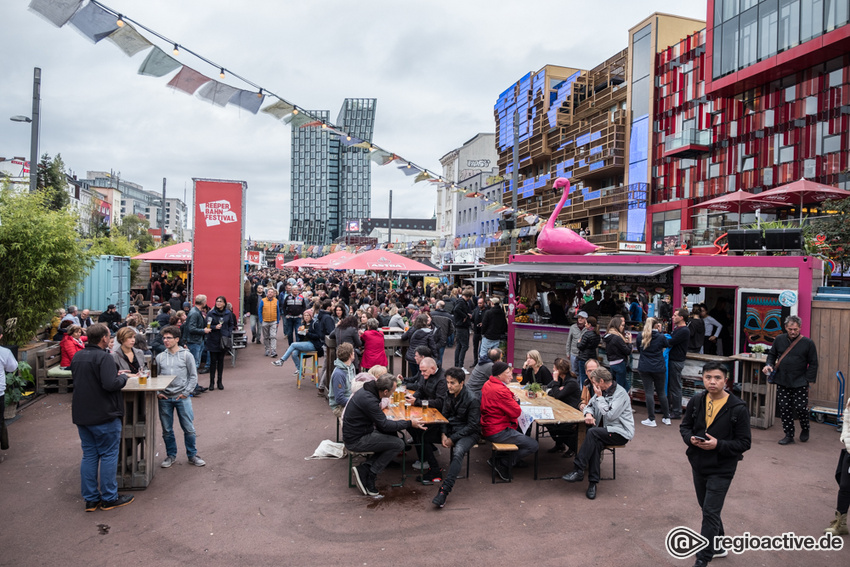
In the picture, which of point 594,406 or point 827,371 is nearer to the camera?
point 594,406

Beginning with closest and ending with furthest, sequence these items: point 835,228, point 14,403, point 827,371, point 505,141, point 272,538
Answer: point 272,538
point 14,403
point 827,371
point 835,228
point 505,141

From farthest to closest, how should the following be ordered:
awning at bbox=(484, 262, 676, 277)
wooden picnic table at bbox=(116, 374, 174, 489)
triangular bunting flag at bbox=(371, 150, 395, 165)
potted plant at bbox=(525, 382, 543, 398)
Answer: triangular bunting flag at bbox=(371, 150, 395, 165) < awning at bbox=(484, 262, 676, 277) < potted plant at bbox=(525, 382, 543, 398) < wooden picnic table at bbox=(116, 374, 174, 489)

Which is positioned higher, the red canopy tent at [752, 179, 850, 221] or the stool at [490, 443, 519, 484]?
the red canopy tent at [752, 179, 850, 221]

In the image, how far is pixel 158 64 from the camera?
803 cm

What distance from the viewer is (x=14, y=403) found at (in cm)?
762

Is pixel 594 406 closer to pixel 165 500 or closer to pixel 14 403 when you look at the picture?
pixel 165 500

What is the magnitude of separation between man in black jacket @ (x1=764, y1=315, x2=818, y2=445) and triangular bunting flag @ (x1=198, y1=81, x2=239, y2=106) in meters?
9.18

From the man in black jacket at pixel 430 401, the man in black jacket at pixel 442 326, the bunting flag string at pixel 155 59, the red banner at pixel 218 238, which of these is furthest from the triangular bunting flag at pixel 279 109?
the man in black jacket at pixel 430 401

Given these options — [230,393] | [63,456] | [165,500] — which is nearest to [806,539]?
[165,500]

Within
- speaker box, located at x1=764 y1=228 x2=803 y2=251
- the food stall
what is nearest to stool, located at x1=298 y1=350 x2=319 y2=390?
the food stall

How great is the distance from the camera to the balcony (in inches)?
1017

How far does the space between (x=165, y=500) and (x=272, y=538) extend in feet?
4.64

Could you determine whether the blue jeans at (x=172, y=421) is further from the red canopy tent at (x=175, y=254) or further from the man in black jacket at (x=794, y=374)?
the red canopy tent at (x=175, y=254)

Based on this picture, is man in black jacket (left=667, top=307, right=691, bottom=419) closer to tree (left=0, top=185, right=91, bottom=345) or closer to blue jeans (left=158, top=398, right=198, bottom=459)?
blue jeans (left=158, top=398, right=198, bottom=459)
